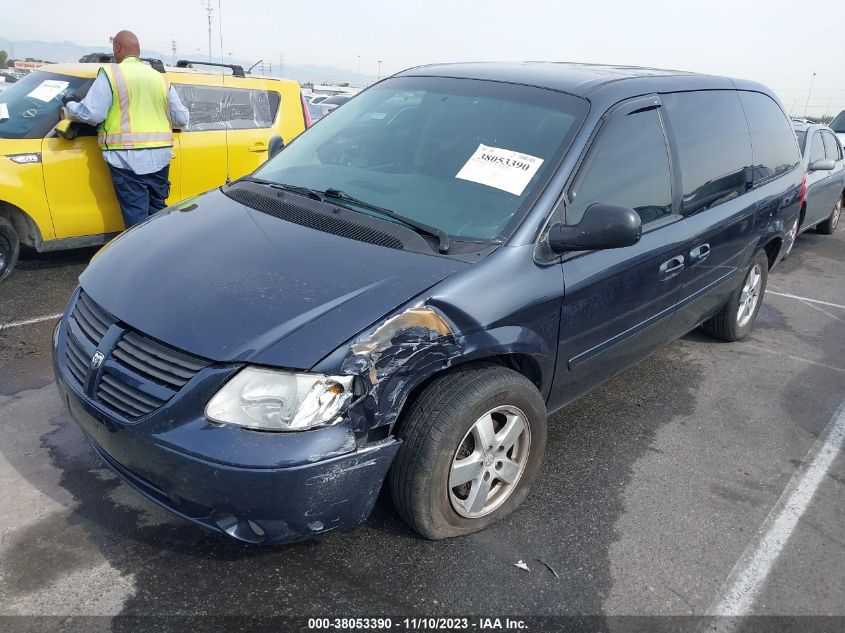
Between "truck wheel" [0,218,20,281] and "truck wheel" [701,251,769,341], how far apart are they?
519cm

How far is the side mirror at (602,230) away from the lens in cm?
255

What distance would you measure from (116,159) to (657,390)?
4.26 m

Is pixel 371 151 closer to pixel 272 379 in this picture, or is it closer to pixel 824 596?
pixel 272 379

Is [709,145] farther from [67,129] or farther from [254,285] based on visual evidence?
[67,129]

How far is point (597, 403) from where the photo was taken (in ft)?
12.8

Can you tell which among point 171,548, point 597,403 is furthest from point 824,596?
point 171,548

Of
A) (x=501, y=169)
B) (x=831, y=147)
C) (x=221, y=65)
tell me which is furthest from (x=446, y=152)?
(x=831, y=147)

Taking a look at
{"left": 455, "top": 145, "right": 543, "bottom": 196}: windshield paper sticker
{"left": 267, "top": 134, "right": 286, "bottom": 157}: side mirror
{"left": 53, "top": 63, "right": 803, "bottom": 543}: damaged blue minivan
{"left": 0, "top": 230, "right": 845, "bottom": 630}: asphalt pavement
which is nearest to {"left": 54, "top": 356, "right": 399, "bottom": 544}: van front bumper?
{"left": 53, "top": 63, "right": 803, "bottom": 543}: damaged blue minivan

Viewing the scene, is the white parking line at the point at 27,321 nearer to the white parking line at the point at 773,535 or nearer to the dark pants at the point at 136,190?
the dark pants at the point at 136,190

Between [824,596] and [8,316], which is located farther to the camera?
[8,316]

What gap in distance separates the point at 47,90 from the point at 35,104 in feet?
0.55

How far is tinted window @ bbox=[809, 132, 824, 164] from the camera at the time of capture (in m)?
8.19

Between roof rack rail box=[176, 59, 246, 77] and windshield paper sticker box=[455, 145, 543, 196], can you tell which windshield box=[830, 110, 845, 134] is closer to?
roof rack rail box=[176, 59, 246, 77]

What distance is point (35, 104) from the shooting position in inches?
208
